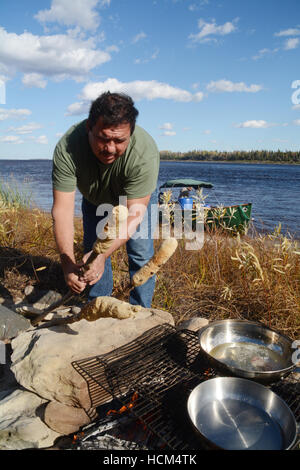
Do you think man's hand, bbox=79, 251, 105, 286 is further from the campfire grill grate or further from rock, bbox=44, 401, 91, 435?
rock, bbox=44, 401, 91, 435

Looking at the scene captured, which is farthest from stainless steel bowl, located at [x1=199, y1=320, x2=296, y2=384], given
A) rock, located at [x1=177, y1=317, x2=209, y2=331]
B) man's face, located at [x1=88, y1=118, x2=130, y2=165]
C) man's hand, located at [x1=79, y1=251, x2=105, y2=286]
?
man's face, located at [x1=88, y1=118, x2=130, y2=165]

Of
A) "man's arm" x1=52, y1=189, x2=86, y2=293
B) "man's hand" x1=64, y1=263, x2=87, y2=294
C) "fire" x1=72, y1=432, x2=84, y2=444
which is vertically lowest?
"fire" x1=72, y1=432, x2=84, y2=444

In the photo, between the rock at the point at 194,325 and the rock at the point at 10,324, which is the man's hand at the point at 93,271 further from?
the rock at the point at 10,324

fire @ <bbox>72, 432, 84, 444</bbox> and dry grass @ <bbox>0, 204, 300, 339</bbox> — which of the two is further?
dry grass @ <bbox>0, 204, 300, 339</bbox>

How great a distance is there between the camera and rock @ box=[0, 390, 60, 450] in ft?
6.66

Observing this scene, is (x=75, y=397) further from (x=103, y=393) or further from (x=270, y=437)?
(x=270, y=437)

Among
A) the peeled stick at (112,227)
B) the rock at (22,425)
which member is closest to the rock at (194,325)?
the peeled stick at (112,227)

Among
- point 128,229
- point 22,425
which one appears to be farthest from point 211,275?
point 22,425

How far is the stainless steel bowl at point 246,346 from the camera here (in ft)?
8.00

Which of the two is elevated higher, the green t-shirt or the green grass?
the green t-shirt

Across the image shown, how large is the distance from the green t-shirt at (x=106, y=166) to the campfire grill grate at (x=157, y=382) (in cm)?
143

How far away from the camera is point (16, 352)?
2586 mm

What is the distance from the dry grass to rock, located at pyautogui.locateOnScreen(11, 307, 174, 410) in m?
0.45
